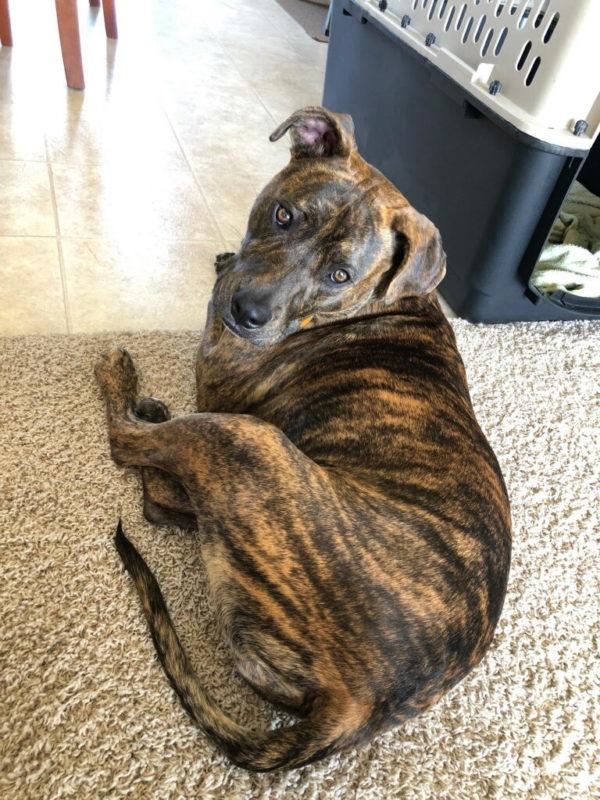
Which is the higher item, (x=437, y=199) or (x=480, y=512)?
(x=480, y=512)

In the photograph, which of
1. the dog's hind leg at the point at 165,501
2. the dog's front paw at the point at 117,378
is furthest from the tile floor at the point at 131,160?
the dog's hind leg at the point at 165,501

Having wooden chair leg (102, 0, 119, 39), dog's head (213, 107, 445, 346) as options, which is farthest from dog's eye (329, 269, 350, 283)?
wooden chair leg (102, 0, 119, 39)

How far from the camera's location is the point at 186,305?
8.15 ft

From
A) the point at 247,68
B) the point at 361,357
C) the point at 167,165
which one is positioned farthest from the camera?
the point at 247,68

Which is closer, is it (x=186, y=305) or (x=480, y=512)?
(x=480, y=512)

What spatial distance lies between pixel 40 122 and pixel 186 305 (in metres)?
1.66

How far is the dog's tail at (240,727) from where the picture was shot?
3.68ft

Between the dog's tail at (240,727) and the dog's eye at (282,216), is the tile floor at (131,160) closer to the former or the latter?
the dog's eye at (282,216)

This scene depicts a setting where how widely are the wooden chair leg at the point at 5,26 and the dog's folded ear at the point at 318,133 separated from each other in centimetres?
310

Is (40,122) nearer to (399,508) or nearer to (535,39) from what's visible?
(535,39)

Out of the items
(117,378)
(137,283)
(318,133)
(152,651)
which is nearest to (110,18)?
(137,283)

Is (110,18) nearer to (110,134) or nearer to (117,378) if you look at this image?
(110,134)

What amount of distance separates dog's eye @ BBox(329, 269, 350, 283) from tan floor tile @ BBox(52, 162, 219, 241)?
4.56 feet

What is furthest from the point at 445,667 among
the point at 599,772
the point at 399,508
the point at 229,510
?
the point at 599,772
